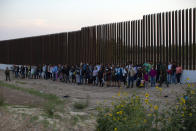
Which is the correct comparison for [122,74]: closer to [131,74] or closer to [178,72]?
[131,74]

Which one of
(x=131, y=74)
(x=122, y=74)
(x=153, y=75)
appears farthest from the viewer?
(x=122, y=74)

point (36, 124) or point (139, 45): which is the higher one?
point (139, 45)

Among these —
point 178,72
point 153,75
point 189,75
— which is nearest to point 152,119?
point 153,75

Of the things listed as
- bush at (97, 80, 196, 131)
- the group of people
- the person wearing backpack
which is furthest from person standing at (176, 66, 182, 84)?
bush at (97, 80, 196, 131)

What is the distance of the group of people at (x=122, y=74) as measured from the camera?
50.0ft

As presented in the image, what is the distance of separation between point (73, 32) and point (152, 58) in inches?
418

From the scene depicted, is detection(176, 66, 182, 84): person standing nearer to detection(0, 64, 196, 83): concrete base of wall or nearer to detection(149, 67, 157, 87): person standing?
detection(0, 64, 196, 83): concrete base of wall

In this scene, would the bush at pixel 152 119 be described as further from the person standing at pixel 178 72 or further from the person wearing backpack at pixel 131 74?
the person wearing backpack at pixel 131 74

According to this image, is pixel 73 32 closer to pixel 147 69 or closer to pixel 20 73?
pixel 20 73

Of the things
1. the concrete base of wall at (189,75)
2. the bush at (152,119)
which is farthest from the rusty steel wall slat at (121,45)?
the bush at (152,119)

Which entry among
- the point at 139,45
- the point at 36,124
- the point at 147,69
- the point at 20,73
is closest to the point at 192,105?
the point at 36,124

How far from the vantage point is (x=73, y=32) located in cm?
2558

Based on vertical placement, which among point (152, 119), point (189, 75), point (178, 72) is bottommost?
point (152, 119)

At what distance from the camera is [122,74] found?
1673 cm
